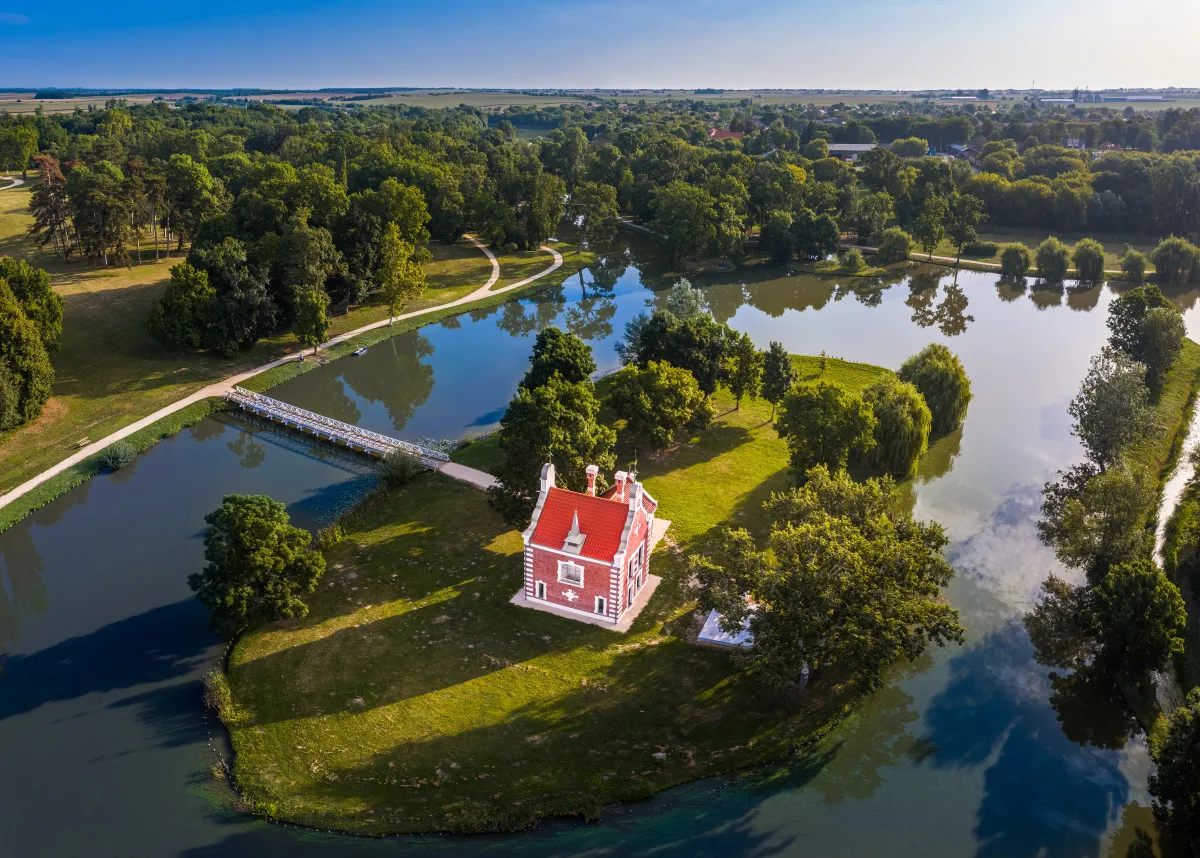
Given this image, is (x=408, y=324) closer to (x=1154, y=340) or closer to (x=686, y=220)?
(x=686, y=220)

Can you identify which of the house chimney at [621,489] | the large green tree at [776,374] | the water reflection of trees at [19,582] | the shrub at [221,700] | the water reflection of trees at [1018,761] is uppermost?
the large green tree at [776,374]

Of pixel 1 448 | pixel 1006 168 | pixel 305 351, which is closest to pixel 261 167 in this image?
pixel 305 351

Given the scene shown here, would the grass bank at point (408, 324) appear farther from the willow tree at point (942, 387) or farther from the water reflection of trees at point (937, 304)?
the willow tree at point (942, 387)

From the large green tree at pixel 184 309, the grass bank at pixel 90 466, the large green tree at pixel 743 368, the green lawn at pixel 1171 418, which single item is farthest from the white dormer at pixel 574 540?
the large green tree at pixel 184 309

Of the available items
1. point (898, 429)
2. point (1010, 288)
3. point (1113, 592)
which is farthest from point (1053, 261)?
point (1113, 592)

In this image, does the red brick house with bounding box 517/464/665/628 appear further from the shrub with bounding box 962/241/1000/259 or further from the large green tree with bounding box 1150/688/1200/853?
the shrub with bounding box 962/241/1000/259

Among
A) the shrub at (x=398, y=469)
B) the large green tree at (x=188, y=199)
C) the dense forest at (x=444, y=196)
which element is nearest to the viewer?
the shrub at (x=398, y=469)
